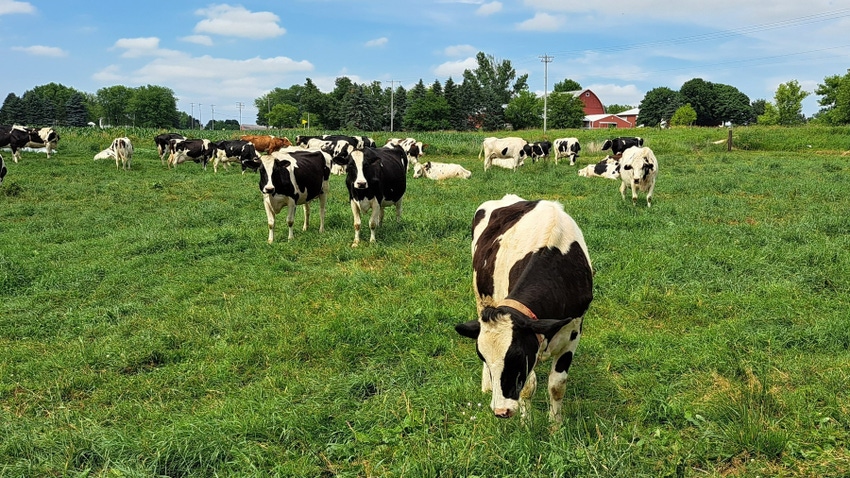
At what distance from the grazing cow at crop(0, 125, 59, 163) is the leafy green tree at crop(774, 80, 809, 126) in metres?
86.3

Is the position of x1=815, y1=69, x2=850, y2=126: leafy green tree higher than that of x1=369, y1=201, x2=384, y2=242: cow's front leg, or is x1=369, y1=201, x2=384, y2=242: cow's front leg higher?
x1=815, y1=69, x2=850, y2=126: leafy green tree

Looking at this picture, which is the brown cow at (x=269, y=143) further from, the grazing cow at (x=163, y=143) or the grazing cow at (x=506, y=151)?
the grazing cow at (x=506, y=151)

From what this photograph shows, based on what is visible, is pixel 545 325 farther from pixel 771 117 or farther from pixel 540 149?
pixel 771 117

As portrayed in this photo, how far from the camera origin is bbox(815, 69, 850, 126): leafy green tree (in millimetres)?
60594

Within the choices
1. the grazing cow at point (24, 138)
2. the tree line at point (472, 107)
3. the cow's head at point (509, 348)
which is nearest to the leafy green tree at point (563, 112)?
the tree line at point (472, 107)

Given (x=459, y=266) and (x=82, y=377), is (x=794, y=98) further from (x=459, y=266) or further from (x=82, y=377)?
(x=82, y=377)

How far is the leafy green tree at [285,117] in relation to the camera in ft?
377

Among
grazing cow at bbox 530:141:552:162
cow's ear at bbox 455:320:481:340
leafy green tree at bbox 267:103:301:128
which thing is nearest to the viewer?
cow's ear at bbox 455:320:481:340

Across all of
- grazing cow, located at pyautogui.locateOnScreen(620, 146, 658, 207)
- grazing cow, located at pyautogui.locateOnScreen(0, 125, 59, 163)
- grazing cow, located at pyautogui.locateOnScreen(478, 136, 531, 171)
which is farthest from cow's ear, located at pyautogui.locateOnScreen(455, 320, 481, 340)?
grazing cow, located at pyautogui.locateOnScreen(0, 125, 59, 163)

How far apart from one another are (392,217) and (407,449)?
28.1 ft

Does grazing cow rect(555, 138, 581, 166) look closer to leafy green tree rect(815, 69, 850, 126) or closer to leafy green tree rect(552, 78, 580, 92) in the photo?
leafy green tree rect(815, 69, 850, 126)

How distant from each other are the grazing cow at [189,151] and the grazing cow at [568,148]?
58.1 feet

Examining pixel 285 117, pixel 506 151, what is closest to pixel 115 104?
pixel 285 117

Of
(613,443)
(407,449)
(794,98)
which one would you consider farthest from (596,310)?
(794,98)
